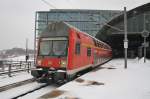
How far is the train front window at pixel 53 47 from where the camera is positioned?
14.0m

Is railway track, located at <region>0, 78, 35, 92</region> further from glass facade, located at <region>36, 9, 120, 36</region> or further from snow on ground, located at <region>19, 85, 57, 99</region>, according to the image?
glass facade, located at <region>36, 9, 120, 36</region>

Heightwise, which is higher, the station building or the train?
the station building

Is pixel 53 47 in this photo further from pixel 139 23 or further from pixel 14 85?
A: pixel 139 23

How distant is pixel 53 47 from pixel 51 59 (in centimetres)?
69

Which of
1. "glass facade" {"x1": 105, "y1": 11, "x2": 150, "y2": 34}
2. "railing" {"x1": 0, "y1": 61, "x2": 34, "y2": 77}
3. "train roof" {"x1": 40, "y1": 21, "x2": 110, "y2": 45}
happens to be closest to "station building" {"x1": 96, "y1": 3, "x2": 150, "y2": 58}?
"glass facade" {"x1": 105, "y1": 11, "x2": 150, "y2": 34}

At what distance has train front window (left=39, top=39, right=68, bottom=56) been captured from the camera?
14.0 metres

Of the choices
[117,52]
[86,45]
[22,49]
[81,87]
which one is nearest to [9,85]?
[81,87]

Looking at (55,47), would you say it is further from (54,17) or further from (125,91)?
(54,17)

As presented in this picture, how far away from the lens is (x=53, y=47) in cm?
1438

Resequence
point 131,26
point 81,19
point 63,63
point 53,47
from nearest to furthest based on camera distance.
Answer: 1. point 63,63
2. point 53,47
3. point 131,26
4. point 81,19

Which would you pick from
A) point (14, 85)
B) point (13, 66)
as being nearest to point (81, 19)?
point (13, 66)

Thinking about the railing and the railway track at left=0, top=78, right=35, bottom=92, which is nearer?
the railway track at left=0, top=78, right=35, bottom=92

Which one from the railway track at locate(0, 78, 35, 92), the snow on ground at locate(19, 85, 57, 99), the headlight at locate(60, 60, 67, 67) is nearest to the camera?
the snow on ground at locate(19, 85, 57, 99)

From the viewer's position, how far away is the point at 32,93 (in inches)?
485
